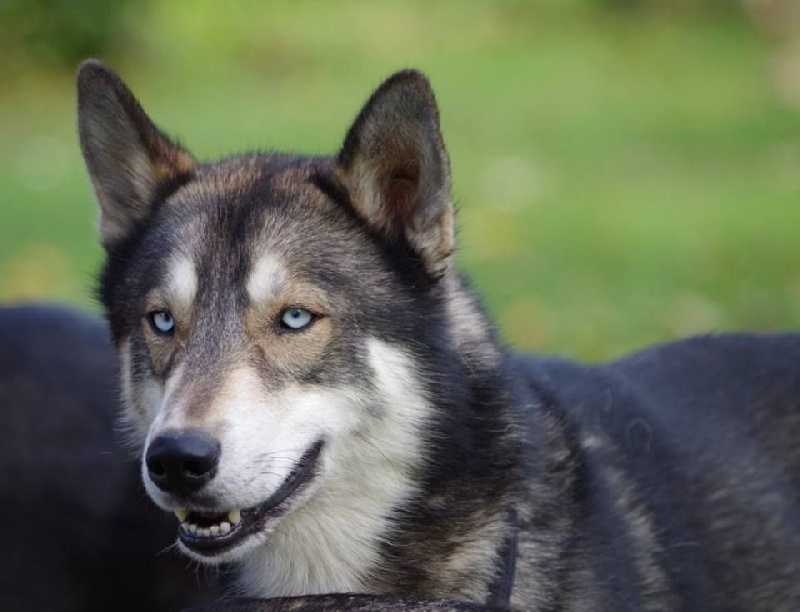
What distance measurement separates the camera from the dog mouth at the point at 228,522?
324 cm

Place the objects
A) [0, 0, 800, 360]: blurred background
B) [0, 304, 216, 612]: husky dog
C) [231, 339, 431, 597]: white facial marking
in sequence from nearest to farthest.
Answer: [231, 339, 431, 597]: white facial marking
[0, 304, 216, 612]: husky dog
[0, 0, 800, 360]: blurred background

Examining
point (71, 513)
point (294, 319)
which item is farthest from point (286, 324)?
point (71, 513)

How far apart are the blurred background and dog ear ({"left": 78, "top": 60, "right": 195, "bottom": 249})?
2801 millimetres

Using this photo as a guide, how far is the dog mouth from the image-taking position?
3242mm

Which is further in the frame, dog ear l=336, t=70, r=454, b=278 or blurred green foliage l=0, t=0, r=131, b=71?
blurred green foliage l=0, t=0, r=131, b=71

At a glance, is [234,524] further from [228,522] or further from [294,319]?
[294,319]

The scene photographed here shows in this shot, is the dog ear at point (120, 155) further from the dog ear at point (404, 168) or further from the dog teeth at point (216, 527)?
the dog teeth at point (216, 527)

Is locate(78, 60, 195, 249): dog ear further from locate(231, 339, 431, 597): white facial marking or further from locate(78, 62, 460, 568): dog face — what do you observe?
locate(231, 339, 431, 597): white facial marking

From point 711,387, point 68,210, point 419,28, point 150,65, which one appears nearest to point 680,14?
point 419,28

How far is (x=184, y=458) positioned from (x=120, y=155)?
1.14 m

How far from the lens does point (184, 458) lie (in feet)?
10.1

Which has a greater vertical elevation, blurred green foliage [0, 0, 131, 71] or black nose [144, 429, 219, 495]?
blurred green foliage [0, 0, 131, 71]

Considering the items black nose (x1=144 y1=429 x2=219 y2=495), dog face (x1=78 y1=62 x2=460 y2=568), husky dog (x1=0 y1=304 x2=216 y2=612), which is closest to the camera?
black nose (x1=144 y1=429 x2=219 y2=495)

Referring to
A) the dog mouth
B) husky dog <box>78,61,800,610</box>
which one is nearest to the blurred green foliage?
husky dog <box>78,61,800,610</box>
